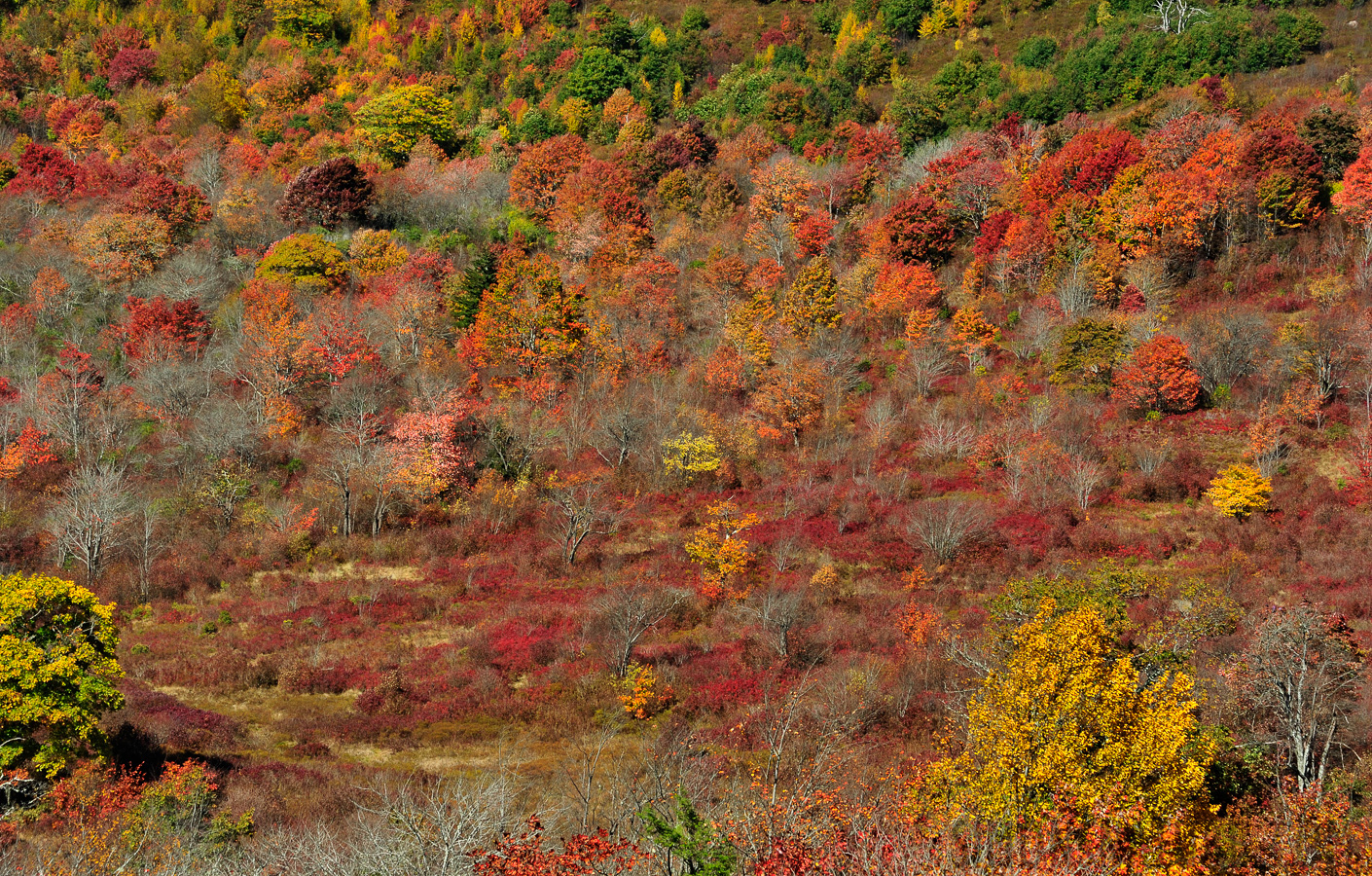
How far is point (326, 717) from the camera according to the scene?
3325cm

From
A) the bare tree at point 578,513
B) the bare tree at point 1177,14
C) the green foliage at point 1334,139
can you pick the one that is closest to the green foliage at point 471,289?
the bare tree at point 578,513

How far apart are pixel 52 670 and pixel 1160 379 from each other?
47.7 m

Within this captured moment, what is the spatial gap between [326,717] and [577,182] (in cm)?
5402

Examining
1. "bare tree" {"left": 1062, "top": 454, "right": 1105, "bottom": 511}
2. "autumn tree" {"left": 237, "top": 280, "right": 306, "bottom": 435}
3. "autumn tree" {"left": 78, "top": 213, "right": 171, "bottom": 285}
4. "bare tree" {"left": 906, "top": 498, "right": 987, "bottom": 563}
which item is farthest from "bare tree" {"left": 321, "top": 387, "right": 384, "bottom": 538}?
"bare tree" {"left": 1062, "top": 454, "right": 1105, "bottom": 511}

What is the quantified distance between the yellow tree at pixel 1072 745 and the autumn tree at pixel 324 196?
70.8 meters

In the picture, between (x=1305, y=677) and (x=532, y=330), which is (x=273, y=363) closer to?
(x=532, y=330)

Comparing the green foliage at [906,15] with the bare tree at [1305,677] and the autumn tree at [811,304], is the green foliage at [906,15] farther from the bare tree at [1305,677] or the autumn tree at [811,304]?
the bare tree at [1305,677]

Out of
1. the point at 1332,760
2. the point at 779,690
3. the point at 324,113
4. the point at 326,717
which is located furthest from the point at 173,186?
the point at 1332,760

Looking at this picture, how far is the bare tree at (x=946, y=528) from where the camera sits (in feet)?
141

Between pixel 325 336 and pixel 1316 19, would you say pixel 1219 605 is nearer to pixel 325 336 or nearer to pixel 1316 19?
pixel 325 336

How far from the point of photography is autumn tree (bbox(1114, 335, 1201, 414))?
49312mm

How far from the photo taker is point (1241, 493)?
4306 cm

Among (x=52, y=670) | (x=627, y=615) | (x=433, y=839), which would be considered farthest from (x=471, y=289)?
(x=433, y=839)

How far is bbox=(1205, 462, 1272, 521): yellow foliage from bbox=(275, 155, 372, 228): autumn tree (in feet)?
214
